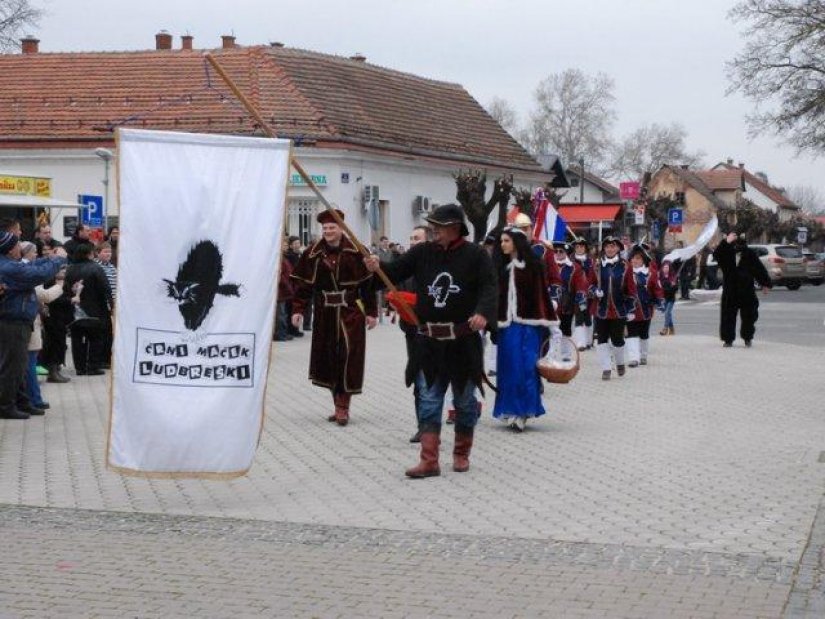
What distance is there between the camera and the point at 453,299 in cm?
1029

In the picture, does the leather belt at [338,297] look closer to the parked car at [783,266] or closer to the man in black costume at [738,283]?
the man in black costume at [738,283]

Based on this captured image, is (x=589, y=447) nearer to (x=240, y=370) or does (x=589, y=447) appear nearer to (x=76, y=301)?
(x=240, y=370)

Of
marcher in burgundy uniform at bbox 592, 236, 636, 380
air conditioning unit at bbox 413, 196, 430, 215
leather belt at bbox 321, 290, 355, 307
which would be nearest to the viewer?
leather belt at bbox 321, 290, 355, 307

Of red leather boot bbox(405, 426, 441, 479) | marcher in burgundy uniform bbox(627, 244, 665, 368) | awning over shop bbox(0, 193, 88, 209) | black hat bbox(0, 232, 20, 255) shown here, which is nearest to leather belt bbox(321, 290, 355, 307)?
black hat bbox(0, 232, 20, 255)

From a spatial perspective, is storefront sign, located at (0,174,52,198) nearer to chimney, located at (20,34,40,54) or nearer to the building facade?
the building facade

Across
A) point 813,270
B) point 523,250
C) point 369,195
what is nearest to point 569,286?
point 523,250

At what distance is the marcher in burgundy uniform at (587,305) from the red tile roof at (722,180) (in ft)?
382

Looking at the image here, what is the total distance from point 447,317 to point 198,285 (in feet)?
6.27

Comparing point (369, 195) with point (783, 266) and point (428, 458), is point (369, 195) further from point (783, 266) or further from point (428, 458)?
point (428, 458)

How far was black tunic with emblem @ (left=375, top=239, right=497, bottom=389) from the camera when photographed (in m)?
10.3

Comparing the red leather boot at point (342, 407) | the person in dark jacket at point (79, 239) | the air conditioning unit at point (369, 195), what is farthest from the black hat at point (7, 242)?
the air conditioning unit at point (369, 195)

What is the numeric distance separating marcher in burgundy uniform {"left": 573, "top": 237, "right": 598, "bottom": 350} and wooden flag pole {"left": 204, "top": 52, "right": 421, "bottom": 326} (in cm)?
864

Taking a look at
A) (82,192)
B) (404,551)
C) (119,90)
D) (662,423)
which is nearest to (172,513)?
(404,551)

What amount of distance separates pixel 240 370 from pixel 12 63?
131 feet
